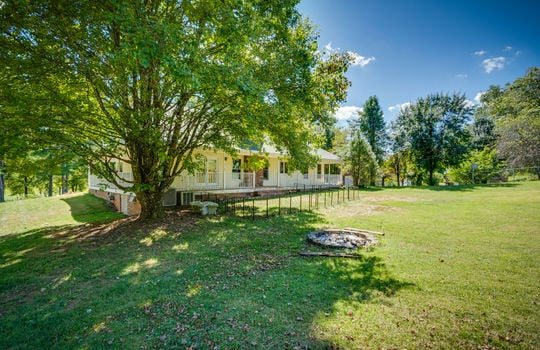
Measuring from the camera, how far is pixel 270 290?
4512mm

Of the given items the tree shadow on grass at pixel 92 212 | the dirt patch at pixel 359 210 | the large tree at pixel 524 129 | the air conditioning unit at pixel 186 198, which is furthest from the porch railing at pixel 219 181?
the large tree at pixel 524 129

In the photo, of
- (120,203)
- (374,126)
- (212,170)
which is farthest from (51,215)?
(374,126)

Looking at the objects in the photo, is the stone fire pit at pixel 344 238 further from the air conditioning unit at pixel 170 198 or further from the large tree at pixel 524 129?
the large tree at pixel 524 129

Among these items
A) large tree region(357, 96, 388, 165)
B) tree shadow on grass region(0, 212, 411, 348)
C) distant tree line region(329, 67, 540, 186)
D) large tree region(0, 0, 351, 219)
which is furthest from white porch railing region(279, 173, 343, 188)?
tree shadow on grass region(0, 212, 411, 348)

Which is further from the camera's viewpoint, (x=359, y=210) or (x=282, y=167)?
(x=282, y=167)

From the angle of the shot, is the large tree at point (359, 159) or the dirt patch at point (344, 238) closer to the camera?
the dirt patch at point (344, 238)

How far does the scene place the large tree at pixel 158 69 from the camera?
18.8 ft

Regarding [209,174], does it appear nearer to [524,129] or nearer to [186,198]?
[186,198]

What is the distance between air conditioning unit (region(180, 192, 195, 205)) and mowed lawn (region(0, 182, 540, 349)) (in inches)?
251

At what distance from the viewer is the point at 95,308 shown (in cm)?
406

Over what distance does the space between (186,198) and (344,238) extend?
1123 centimetres

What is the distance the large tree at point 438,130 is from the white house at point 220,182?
14.6m

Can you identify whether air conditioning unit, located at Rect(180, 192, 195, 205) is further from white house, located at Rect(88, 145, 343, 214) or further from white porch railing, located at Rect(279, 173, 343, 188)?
white porch railing, located at Rect(279, 173, 343, 188)

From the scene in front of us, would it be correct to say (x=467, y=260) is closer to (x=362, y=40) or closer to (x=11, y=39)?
Result: (x=11, y=39)
